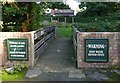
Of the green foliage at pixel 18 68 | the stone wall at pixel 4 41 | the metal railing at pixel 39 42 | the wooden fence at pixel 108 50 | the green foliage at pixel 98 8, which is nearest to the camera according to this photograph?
the green foliage at pixel 18 68

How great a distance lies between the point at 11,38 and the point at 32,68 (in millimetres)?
1149

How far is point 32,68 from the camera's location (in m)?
7.90

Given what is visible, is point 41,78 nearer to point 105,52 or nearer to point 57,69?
point 57,69

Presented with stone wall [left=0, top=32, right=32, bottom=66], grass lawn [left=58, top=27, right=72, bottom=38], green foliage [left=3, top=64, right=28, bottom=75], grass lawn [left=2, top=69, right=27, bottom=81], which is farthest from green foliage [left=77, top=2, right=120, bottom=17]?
grass lawn [left=2, top=69, right=27, bottom=81]

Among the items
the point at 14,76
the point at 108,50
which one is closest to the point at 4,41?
the point at 14,76

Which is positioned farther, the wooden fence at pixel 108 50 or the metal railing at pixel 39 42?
the metal railing at pixel 39 42

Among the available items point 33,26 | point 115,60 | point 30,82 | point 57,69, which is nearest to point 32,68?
point 57,69

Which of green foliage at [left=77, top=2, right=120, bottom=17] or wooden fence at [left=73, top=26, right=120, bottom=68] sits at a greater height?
green foliage at [left=77, top=2, right=120, bottom=17]

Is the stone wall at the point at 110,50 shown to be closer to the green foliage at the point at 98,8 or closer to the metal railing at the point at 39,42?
the metal railing at the point at 39,42

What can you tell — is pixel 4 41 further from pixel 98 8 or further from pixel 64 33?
pixel 98 8

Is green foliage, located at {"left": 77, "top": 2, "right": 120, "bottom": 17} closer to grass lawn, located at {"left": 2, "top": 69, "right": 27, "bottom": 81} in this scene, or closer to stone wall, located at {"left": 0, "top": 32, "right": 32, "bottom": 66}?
stone wall, located at {"left": 0, "top": 32, "right": 32, "bottom": 66}

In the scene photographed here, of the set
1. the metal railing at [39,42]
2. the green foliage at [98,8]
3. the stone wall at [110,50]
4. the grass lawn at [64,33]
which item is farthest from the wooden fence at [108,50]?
the green foliage at [98,8]

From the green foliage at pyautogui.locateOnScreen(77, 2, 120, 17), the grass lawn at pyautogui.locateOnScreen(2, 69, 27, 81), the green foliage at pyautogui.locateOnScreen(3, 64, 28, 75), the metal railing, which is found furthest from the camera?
the green foliage at pyautogui.locateOnScreen(77, 2, 120, 17)

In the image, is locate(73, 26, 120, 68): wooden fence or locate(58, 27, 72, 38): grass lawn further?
locate(58, 27, 72, 38): grass lawn
